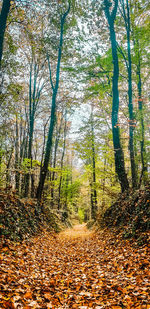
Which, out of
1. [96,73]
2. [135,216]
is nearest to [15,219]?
[135,216]

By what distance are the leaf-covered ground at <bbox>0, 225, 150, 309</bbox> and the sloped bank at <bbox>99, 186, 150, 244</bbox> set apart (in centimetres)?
44

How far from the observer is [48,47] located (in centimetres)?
1270

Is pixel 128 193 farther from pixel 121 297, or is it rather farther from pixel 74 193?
pixel 74 193

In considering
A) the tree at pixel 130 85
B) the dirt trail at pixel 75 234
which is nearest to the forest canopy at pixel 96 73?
the tree at pixel 130 85

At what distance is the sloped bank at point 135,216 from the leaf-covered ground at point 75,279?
44 centimetres

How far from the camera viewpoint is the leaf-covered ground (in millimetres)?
3016

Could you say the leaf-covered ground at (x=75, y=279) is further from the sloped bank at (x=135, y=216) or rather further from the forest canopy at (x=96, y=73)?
the forest canopy at (x=96, y=73)

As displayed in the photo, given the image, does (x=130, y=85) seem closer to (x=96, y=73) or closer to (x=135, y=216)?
(x=96, y=73)

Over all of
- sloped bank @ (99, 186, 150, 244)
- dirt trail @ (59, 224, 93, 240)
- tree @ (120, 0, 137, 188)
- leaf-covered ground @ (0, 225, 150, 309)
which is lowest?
dirt trail @ (59, 224, 93, 240)

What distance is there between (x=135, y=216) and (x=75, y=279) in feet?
10.4

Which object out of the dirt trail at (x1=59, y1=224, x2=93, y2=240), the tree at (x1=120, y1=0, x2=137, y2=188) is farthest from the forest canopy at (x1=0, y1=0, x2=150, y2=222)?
the dirt trail at (x1=59, y1=224, x2=93, y2=240)

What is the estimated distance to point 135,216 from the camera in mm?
6410

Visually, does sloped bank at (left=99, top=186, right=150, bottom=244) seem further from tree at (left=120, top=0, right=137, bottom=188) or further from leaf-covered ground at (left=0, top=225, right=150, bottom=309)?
tree at (left=120, top=0, right=137, bottom=188)

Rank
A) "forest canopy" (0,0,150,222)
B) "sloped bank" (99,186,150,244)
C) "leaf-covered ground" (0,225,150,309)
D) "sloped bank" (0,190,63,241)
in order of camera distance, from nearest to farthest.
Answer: "leaf-covered ground" (0,225,150,309) → "sloped bank" (99,186,150,244) → "sloped bank" (0,190,63,241) → "forest canopy" (0,0,150,222)
